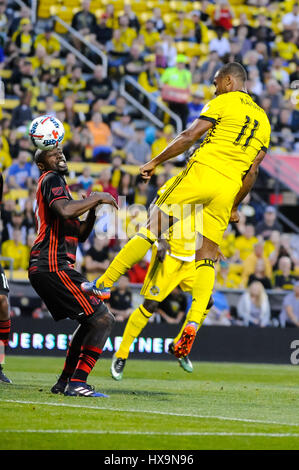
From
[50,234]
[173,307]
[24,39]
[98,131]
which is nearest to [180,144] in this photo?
[50,234]

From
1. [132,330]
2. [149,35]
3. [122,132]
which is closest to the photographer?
[132,330]

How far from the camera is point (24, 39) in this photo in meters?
21.0

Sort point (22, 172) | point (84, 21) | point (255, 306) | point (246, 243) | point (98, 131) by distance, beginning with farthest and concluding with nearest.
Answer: point (84, 21) → point (98, 131) → point (246, 243) → point (22, 172) → point (255, 306)

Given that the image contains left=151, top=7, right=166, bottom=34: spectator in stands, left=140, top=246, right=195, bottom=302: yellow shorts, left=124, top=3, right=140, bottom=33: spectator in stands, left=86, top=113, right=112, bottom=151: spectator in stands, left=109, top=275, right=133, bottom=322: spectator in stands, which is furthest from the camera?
left=151, top=7, right=166, bottom=34: spectator in stands

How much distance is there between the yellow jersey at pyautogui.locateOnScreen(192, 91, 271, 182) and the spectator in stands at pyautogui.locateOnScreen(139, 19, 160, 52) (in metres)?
14.2

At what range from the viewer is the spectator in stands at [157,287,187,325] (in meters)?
16.5

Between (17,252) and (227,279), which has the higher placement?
(17,252)

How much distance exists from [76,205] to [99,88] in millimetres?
13069

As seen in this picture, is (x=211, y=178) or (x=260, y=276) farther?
(x=260, y=276)

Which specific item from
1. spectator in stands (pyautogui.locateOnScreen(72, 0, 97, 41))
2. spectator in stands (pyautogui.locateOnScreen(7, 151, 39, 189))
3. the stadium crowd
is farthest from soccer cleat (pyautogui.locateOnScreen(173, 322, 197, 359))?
spectator in stands (pyautogui.locateOnScreen(72, 0, 97, 41))

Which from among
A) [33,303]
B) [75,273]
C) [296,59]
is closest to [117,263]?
[75,273]

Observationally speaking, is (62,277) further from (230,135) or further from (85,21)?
(85,21)

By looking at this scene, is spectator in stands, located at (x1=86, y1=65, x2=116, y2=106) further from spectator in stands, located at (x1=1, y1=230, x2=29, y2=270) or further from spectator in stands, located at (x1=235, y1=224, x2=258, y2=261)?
spectator in stands, located at (x1=1, y1=230, x2=29, y2=270)
